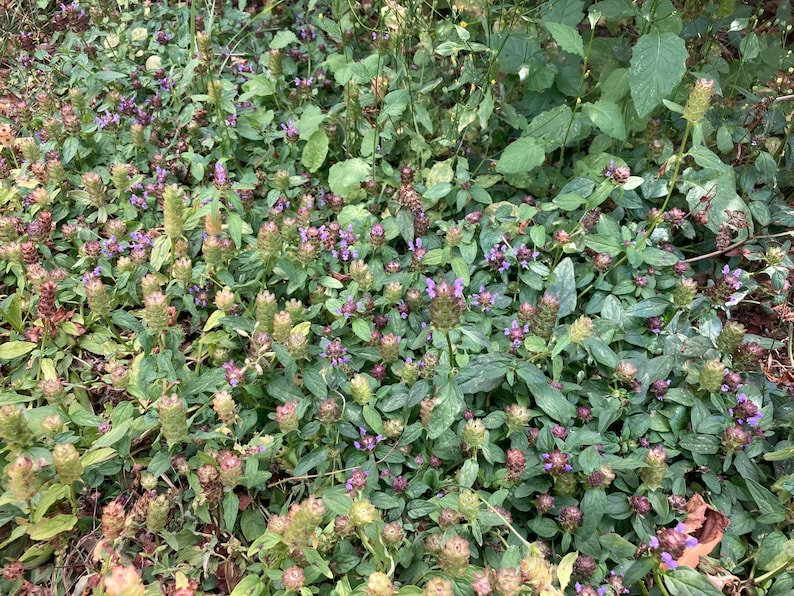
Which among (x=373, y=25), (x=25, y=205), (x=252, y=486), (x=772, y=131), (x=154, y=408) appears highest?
(x=373, y=25)

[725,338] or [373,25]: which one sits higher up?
[373,25]

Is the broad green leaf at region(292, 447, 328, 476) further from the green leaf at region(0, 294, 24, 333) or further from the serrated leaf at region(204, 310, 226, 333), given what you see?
the green leaf at region(0, 294, 24, 333)

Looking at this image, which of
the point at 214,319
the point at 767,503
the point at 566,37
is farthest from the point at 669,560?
the point at 566,37

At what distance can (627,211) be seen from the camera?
2889 mm

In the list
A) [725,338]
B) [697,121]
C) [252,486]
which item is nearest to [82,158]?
[252,486]

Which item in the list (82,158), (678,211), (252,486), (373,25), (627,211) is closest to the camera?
(252,486)

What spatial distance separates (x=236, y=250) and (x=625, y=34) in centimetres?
240

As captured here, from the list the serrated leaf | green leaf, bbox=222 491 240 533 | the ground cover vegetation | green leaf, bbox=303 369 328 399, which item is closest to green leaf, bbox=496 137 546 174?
the ground cover vegetation

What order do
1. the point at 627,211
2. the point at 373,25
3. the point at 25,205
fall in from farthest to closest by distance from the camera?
the point at 373,25
the point at 25,205
the point at 627,211

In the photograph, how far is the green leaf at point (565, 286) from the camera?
8.38 feet

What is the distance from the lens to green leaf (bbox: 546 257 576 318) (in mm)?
2555

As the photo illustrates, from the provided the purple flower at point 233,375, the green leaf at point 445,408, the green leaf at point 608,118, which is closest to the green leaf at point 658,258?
the green leaf at point 608,118

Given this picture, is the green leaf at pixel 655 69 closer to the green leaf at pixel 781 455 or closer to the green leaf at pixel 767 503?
the green leaf at pixel 781 455

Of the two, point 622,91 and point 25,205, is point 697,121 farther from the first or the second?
point 25,205
